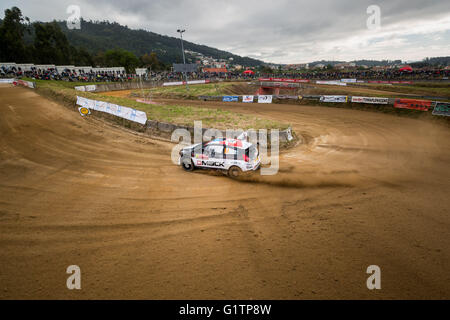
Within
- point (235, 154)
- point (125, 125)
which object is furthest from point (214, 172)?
point (125, 125)

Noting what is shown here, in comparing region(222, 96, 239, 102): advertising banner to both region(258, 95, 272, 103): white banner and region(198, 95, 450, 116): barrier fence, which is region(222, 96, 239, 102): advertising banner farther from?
region(258, 95, 272, 103): white banner

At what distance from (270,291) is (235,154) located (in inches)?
222

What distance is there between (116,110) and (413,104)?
2562 centimetres

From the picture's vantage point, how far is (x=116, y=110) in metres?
17.9

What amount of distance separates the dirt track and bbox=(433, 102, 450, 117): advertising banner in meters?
8.35

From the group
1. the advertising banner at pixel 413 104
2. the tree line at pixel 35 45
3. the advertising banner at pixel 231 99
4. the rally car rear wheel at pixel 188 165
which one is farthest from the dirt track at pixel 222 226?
the tree line at pixel 35 45

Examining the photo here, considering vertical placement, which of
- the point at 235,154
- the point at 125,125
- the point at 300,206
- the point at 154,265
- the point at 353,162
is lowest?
the point at 154,265

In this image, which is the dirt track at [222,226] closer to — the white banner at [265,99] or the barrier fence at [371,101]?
the barrier fence at [371,101]

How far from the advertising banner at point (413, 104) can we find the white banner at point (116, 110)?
74.4ft

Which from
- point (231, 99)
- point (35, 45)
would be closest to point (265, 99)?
point (231, 99)

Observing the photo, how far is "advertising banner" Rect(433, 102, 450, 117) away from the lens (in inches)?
683

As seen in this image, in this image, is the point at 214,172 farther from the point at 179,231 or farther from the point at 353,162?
the point at 353,162
